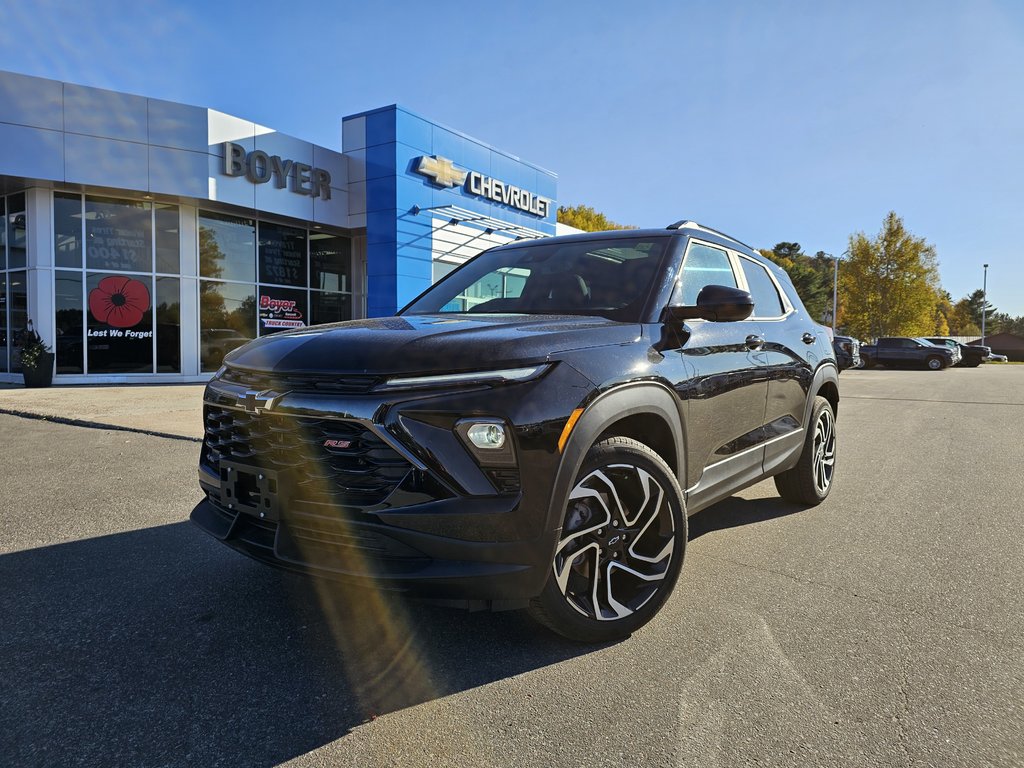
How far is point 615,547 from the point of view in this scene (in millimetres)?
2678

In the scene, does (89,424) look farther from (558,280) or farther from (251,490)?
(558,280)

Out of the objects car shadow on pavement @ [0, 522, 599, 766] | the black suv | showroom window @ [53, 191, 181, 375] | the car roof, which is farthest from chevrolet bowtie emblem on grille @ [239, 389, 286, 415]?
showroom window @ [53, 191, 181, 375]

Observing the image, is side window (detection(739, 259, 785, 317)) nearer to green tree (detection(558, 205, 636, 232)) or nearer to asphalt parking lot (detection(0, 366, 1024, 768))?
asphalt parking lot (detection(0, 366, 1024, 768))

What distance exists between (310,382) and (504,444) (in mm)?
747

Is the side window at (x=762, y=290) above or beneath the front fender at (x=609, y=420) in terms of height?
above

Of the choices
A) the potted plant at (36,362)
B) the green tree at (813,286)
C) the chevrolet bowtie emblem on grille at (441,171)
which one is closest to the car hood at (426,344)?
the potted plant at (36,362)

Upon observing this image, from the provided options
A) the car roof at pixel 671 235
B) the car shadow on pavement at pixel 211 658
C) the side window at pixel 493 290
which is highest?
the car roof at pixel 671 235

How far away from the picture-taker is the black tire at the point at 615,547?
8.18ft

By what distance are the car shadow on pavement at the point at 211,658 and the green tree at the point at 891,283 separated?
48.1m

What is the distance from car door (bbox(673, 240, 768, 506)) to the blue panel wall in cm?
1424

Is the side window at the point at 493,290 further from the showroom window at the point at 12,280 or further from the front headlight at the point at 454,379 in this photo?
the showroom window at the point at 12,280

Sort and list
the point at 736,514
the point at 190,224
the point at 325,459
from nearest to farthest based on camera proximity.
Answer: the point at 325,459 → the point at 736,514 → the point at 190,224

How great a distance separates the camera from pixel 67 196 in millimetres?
15000

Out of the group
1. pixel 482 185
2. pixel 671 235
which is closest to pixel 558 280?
pixel 671 235
